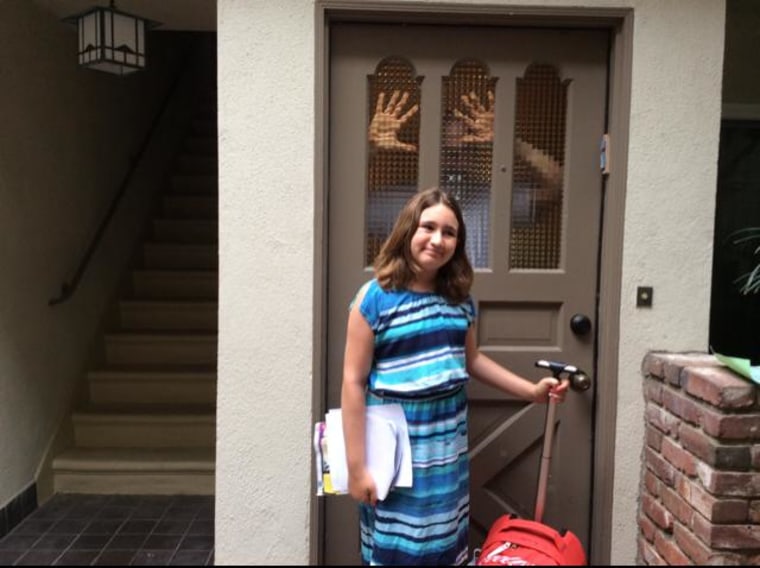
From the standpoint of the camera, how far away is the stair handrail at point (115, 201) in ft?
11.2

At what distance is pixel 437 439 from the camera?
1.70 m

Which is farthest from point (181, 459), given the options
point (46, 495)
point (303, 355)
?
point (303, 355)

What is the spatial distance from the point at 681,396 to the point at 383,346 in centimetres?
103

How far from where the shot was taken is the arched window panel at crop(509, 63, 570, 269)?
2.19 meters

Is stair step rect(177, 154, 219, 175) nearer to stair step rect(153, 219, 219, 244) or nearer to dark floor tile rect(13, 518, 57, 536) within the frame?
stair step rect(153, 219, 219, 244)

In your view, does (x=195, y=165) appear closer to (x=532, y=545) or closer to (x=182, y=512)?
(x=182, y=512)

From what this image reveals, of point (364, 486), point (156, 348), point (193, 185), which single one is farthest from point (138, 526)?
point (193, 185)

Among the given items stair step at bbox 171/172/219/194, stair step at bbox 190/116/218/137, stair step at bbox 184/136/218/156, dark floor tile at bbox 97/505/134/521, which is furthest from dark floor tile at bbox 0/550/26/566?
stair step at bbox 190/116/218/137

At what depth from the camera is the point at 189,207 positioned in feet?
16.0

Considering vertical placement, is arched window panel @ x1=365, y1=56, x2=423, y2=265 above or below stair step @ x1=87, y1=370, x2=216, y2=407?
above

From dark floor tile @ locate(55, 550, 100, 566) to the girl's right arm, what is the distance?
160 centimetres

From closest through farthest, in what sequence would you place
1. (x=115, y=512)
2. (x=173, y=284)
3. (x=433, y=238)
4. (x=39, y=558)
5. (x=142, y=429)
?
(x=433, y=238), (x=39, y=558), (x=115, y=512), (x=142, y=429), (x=173, y=284)

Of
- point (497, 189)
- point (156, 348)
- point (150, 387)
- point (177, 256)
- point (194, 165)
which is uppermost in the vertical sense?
point (194, 165)

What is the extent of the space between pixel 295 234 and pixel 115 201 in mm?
2558
